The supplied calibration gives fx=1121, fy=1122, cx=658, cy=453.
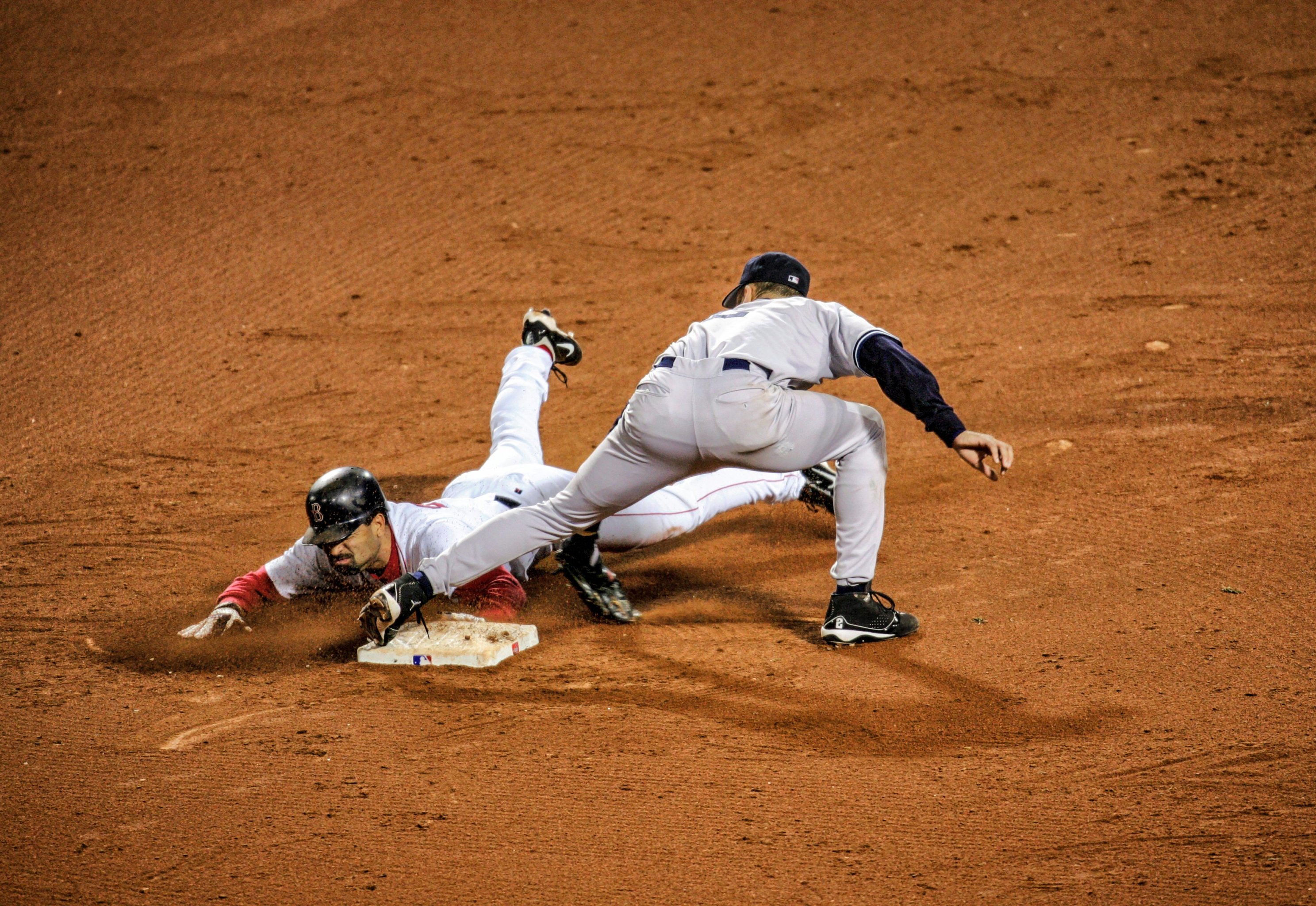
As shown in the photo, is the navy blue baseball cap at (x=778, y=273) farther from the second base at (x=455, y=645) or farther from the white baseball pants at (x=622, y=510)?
the second base at (x=455, y=645)

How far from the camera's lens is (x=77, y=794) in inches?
123

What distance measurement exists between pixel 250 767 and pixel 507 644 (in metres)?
0.95

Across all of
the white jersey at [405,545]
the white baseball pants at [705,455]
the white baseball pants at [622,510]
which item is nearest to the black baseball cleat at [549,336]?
the white baseball pants at [622,510]

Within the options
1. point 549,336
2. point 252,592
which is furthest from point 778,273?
point 252,592

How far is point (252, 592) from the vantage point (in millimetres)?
4309

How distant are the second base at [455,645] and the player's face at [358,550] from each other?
1.01 ft

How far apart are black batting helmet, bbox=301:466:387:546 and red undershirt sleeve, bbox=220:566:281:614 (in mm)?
408

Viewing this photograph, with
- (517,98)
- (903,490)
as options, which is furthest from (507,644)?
(517,98)

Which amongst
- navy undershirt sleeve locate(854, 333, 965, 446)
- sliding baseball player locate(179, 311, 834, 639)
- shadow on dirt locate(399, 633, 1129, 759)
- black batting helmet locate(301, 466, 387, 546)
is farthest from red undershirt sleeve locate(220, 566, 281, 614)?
navy undershirt sleeve locate(854, 333, 965, 446)

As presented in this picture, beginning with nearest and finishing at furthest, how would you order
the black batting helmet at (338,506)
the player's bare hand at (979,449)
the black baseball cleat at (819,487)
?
1. the player's bare hand at (979,449)
2. the black batting helmet at (338,506)
3. the black baseball cleat at (819,487)

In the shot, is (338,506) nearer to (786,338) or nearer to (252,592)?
(252,592)

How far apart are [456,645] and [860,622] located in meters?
1.38

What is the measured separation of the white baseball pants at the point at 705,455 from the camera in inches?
139

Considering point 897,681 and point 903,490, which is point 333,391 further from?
point 897,681
